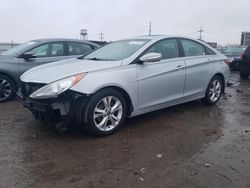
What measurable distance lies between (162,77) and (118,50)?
0.93 m

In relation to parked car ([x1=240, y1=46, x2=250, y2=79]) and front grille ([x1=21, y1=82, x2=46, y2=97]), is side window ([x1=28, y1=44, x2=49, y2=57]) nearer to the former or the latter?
front grille ([x1=21, y1=82, x2=46, y2=97])

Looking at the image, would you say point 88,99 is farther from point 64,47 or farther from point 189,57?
point 64,47

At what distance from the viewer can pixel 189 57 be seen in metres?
5.70

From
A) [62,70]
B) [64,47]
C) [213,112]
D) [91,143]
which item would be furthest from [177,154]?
[64,47]

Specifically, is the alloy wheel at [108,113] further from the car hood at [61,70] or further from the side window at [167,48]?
the side window at [167,48]

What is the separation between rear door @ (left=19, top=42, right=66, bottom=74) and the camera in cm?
682

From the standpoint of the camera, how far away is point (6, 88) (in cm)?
675

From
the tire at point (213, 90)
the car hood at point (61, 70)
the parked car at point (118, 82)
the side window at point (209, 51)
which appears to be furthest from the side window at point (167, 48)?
the tire at point (213, 90)

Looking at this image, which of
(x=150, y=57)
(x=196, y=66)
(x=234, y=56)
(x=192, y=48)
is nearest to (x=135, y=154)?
(x=150, y=57)

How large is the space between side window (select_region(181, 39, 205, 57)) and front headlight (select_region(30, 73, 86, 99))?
2.50 m

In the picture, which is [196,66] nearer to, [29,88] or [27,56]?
[29,88]

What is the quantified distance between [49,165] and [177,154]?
1596 mm

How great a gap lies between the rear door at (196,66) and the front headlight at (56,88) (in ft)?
7.92

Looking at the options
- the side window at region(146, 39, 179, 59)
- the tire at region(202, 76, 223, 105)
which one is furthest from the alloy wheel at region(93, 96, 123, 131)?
the tire at region(202, 76, 223, 105)
